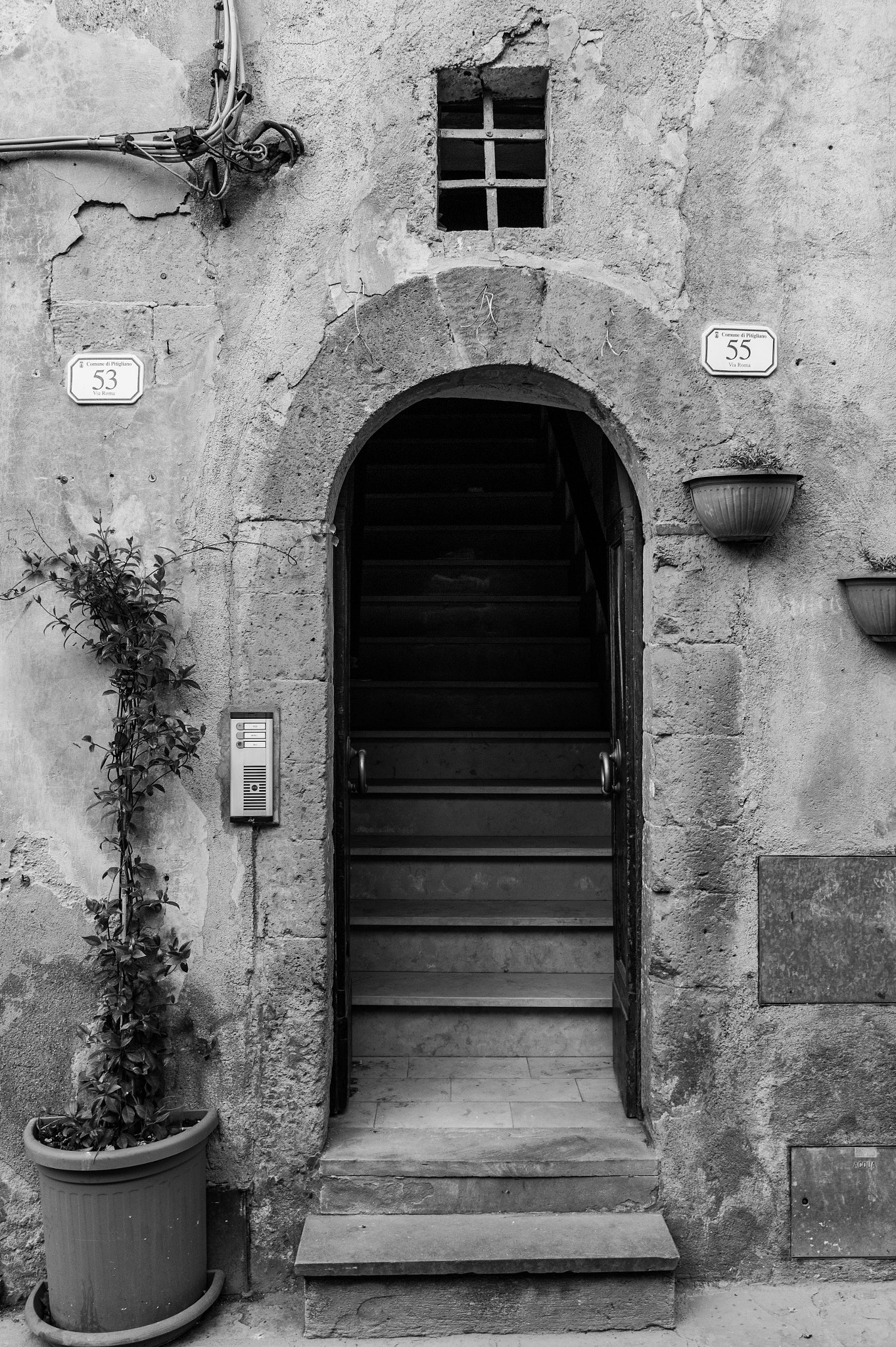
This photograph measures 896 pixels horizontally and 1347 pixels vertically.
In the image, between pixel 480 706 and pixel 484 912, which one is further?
pixel 480 706

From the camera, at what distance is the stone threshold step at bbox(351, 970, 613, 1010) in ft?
12.3

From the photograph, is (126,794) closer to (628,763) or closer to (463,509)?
(628,763)

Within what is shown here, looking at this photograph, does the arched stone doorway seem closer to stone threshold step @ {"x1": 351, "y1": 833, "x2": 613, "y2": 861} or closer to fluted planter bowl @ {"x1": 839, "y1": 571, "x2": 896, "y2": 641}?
fluted planter bowl @ {"x1": 839, "y1": 571, "x2": 896, "y2": 641}

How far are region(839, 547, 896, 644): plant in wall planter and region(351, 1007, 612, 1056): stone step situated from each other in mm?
1716

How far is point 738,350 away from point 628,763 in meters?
1.32

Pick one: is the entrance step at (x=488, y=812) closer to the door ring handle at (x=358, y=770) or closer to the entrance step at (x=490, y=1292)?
the door ring handle at (x=358, y=770)

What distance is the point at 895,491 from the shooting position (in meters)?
3.13

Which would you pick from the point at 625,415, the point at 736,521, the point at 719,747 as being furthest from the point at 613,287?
the point at 719,747

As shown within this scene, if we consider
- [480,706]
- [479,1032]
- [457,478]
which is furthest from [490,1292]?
[457,478]

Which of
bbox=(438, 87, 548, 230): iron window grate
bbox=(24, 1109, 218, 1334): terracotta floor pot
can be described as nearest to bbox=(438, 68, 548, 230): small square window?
bbox=(438, 87, 548, 230): iron window grate

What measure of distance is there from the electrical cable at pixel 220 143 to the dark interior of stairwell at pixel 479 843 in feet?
6.30

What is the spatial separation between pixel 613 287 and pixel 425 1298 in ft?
9.67

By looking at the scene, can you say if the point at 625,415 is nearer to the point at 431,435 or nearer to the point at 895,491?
the point at 895,491

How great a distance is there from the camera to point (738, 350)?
309 cm
